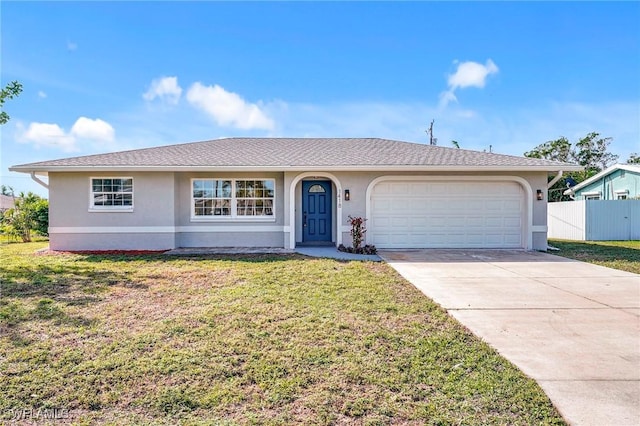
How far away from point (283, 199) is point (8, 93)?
9.69 meters

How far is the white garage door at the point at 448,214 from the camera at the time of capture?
Answer: 38.7ft

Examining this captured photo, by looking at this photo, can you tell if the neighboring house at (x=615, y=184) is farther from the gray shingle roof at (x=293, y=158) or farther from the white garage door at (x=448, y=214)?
the white garage door at (x=448, y=214)

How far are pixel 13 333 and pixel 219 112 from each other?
15.6 m

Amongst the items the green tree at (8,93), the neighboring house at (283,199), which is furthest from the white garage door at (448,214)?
the green tree at (8,93)

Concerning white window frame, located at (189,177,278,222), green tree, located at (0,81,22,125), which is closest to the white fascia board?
white window frame, located at (189,177,278,222)

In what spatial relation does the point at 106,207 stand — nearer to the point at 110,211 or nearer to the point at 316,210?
the point at 110,211

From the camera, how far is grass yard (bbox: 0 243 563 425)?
8.84ft

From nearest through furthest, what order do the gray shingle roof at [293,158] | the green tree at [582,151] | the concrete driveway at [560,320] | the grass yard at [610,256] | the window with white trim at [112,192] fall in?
1. the concrete driveway at [560,320]
2. the grass yard at [610,256]
3. the gray shingle roof at [293,158]
4. the window with white trim at [112,192]
5. the green tree at [582,151]

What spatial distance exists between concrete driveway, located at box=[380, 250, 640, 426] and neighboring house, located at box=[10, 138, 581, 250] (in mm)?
2551

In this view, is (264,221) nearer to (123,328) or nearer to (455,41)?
(123,328)

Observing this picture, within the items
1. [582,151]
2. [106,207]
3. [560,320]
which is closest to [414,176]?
[560,320]

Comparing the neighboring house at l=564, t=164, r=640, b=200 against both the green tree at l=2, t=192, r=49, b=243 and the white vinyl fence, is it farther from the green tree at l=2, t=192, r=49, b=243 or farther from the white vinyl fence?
the green tree at l=2, t=192, r=49, b=243

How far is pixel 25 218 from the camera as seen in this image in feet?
50.2

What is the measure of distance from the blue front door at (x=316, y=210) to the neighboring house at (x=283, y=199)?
0.11m
